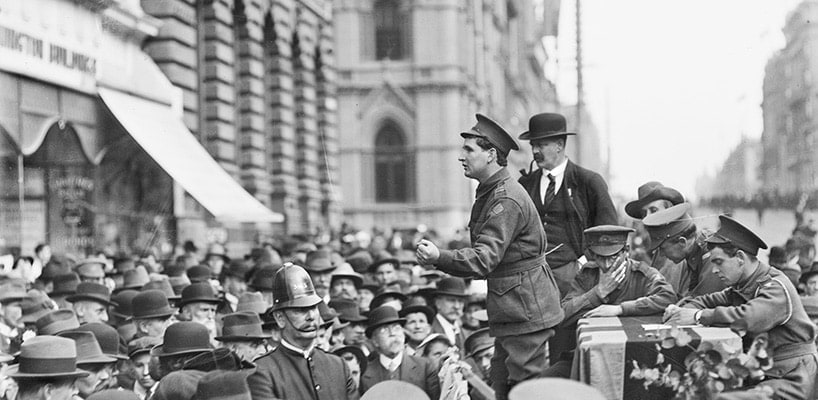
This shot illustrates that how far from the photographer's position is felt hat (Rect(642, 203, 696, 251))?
7.66 metres

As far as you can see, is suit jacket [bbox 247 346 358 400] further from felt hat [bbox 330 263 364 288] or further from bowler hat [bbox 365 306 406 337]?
felt hat [bbox 330 263 364 288]

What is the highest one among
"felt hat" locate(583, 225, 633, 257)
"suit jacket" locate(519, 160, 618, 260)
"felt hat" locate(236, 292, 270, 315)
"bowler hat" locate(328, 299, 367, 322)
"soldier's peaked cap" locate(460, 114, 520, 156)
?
"soldier's peaked cap" locate(460, 114, 520, 156)

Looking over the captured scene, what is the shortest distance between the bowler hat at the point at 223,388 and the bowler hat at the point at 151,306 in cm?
383

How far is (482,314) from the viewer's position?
10.3 m

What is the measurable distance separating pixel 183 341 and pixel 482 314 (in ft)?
11.9

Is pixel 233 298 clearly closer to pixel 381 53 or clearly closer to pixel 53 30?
pixel 53 30

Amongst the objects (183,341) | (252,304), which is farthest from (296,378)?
(252,304)

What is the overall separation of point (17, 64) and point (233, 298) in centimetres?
762

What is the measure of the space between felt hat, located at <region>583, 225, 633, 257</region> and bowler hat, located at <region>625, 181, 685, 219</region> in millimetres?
1273

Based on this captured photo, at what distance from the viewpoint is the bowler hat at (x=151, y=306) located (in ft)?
30.3

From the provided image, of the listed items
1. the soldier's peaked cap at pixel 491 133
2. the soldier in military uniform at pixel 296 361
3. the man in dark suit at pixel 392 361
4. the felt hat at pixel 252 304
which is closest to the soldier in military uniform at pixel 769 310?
the soldier's peaked cap at pixel 491 133

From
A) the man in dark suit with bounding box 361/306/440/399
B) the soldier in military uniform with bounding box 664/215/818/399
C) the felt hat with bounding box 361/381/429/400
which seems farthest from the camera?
the man in dark suit with bounding box 361/306/440/399

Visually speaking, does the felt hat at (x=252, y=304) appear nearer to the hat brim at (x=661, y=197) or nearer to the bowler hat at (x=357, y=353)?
the bowler hat at (x=357, y=353)

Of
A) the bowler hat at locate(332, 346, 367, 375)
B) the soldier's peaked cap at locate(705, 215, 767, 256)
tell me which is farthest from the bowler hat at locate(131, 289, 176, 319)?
the soldier's peaked cap at locate(705, 215, 767, 256)
